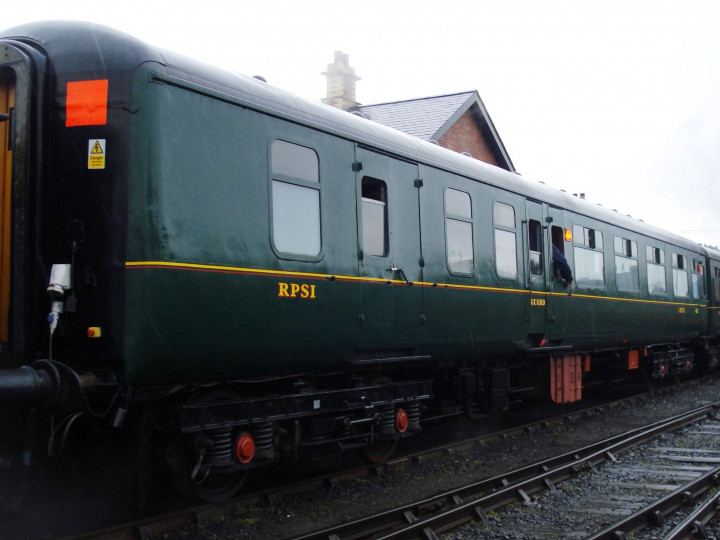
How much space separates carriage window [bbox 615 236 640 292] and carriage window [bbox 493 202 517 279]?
3.80m

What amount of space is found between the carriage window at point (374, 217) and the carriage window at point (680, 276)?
10.3m

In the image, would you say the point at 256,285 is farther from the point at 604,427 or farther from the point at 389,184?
the point at 604,427

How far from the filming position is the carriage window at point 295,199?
5645mm

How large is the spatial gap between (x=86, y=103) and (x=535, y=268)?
642 centimetres

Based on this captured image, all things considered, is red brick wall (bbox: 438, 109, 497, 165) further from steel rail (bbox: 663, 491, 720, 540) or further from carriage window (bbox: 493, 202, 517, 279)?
steel rail (bbox: 663, 491, 720, 540)

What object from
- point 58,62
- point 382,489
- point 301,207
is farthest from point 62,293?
point 382,489

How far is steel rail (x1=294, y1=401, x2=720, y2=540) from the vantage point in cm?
531

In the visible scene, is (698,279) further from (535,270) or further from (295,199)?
(295,199)

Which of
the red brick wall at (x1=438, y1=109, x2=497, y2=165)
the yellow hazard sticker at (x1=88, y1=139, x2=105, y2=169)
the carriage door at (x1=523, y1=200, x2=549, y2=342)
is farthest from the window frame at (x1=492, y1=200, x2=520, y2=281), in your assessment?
the red brick wall at (x1=438, y1=109, x2=497, y2=165)

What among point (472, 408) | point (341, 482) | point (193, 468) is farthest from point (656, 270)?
point (193, 468)

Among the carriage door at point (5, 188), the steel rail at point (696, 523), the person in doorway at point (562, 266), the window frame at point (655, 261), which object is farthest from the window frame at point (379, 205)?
the window frame at point (655, 261)

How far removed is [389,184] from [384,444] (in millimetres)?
2698

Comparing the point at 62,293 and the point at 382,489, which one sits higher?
the point at 62,293

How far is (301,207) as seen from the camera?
5902 mm
